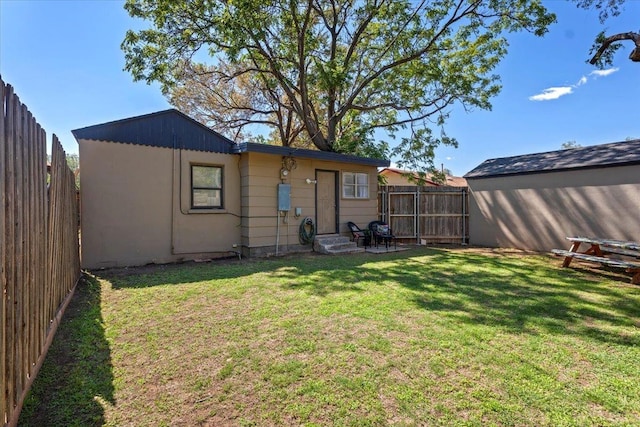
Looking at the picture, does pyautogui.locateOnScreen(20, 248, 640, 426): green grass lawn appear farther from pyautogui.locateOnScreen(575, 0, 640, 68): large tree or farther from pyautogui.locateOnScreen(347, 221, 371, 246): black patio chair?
pyautogui.locateOnScreen(575, 0, 640, 68): large tree

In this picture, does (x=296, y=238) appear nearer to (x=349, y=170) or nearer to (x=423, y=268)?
(x=349, y=170)

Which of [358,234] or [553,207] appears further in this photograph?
[358,234]

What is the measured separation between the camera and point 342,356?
2.67 metres

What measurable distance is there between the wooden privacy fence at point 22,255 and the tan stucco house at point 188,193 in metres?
3.55

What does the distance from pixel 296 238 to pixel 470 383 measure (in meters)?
6.60

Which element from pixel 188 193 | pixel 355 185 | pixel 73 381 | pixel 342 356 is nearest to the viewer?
pixel 73 381

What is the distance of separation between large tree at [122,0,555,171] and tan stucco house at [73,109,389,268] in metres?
3.14

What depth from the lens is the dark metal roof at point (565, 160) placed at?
24.6ft

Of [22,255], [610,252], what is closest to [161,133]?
[22,255]

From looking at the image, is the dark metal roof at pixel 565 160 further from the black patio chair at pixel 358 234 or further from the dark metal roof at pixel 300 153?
the black patio chair at pixel 358 234

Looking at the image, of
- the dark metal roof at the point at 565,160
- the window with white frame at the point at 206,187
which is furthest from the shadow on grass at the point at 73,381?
the dark metal roof at the point at 565,160

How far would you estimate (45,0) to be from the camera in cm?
595

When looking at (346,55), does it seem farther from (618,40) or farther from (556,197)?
(556,197)

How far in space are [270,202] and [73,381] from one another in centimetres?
606
